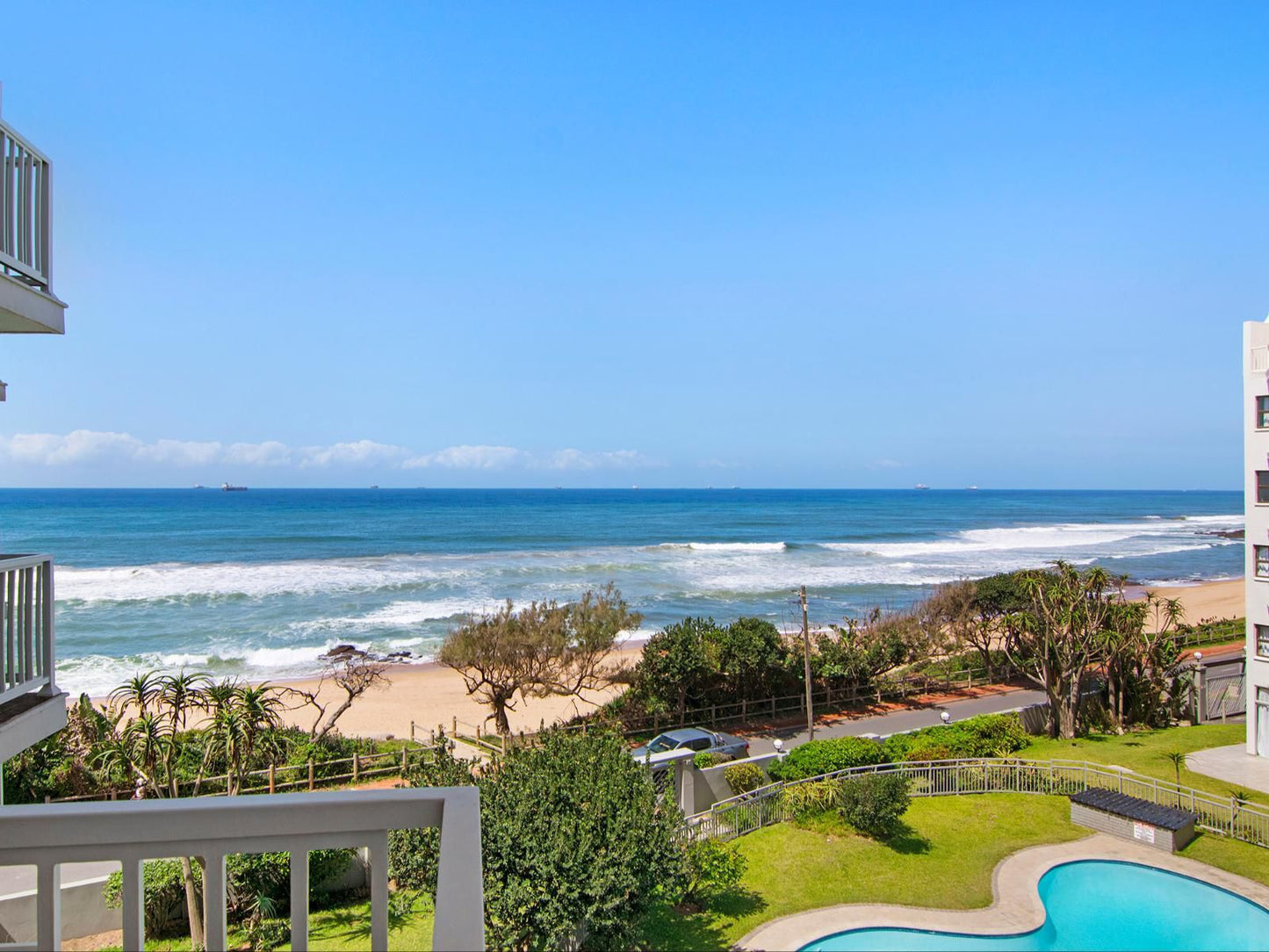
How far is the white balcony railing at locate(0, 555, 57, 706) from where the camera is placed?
4814 millimetres

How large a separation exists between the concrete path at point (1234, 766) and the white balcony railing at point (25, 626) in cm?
2084

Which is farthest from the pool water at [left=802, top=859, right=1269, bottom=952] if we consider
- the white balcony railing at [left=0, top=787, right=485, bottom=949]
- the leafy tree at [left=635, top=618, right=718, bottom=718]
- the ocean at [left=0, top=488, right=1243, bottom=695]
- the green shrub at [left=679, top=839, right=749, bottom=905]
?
the ocean at [left=0, top=488, right=1243, bottom=695]

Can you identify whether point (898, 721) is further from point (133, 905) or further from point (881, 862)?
point (133, 905)

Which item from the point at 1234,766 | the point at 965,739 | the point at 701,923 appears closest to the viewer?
the point at 701,923

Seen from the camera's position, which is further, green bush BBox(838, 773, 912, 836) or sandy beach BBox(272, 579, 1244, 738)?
sandy beach BBox(272, 579, 1244, 738)

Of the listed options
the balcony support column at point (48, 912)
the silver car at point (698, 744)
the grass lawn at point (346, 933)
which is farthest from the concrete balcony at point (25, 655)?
the silver car at point (698, 744)

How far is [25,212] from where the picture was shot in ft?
16.4

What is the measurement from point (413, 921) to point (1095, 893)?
10.6 meters

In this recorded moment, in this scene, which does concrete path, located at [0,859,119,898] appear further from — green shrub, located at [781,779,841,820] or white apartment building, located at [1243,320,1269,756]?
white apartment building, located at [1243,320,1269,756]

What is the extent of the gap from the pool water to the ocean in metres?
25.3

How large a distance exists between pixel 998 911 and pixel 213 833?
1333 centimetres

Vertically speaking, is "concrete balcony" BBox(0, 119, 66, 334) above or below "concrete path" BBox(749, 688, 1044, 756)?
above

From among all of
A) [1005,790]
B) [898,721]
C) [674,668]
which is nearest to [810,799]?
[1005,790]

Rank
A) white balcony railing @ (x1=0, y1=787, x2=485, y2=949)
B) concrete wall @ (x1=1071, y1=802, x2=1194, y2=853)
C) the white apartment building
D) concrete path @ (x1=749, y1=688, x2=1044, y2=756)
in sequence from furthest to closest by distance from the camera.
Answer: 1. concrete path @ (x1=749, y1=688, x2=1044, y2=756)
2. the white apartment building
3. concrete wall @ (x1=1071, y1=802, x2=1194, y2=853)
4. white balcony railing @ (x1=0, y1=787, x2=485, y2=949)
